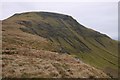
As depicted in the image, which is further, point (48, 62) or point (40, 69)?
point (48, 62)

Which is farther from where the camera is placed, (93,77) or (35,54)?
(35,54)

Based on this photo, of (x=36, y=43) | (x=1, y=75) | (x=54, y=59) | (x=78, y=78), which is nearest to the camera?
(x=1, y=75)

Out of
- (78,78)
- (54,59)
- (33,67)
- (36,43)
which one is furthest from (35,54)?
(36,43)

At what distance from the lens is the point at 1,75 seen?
38781 mm

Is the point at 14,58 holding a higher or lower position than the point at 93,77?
higher

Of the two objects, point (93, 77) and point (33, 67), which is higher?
point (33, 67)

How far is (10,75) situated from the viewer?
38812 mm

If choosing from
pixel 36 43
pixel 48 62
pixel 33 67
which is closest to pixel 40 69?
pixel 33 67

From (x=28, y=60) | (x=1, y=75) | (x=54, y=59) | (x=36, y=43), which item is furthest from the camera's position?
(x=36, y=43)

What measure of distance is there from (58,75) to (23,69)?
548cm

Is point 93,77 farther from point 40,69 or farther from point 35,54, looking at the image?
point 35,54

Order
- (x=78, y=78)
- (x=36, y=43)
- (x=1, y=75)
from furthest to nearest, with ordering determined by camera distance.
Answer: (x=36, y=43), (x=78, y=78), (x=1, y=75)

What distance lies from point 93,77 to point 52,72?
25.0ft

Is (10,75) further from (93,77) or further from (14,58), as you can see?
(93,77)
